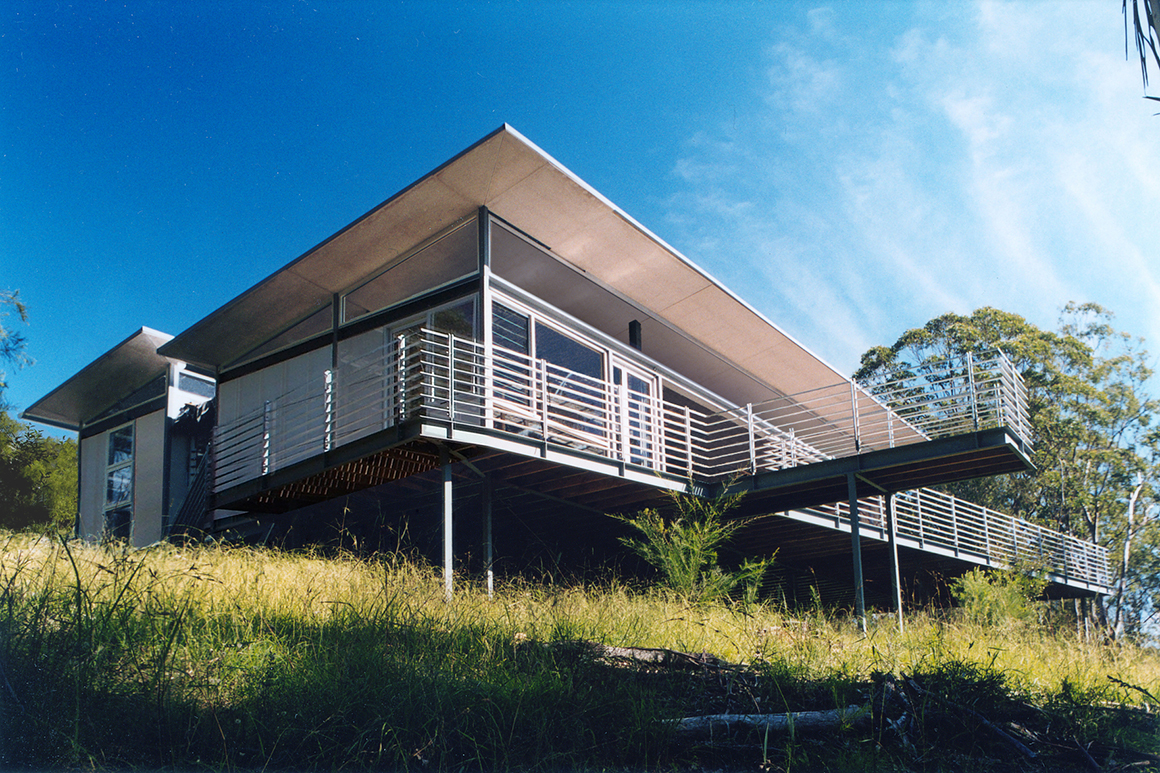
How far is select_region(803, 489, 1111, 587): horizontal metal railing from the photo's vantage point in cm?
1708

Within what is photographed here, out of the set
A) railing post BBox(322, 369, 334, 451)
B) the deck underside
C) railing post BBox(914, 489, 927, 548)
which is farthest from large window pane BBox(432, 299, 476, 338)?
railing post BBox(914, 489, 927, 548)

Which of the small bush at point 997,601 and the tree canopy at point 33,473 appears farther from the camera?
the tree canopy at point 33,473

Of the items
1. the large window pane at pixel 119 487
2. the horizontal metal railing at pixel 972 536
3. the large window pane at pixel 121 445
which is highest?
the large window pane at pixel 121 445

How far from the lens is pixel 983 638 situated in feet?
26.1

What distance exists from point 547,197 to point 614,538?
5617mm

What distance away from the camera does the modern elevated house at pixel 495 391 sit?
416 inches

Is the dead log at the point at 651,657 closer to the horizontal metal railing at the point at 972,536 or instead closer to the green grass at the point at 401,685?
the green grass at the point at 401,685

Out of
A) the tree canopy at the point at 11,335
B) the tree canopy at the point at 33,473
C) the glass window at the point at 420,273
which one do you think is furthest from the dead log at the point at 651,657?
the tree canopy at the point at 33,473

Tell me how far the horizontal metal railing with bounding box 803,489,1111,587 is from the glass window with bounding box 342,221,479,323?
23.9ft

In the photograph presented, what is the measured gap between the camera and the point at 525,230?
11914mm

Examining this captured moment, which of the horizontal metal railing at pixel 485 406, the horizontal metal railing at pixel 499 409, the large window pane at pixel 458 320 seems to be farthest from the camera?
the large window pane at pixel 458 320

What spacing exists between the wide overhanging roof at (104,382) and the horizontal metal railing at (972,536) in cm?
1230

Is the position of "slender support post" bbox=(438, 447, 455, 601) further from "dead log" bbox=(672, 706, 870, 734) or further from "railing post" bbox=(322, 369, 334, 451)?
"dead log" bbox=(672, 706, 870, 734)

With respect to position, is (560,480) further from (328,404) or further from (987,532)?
(987,532)
